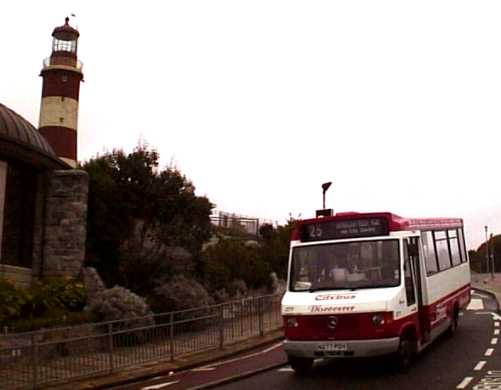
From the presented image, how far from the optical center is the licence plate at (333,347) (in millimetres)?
10318

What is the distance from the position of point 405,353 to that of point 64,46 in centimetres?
3787

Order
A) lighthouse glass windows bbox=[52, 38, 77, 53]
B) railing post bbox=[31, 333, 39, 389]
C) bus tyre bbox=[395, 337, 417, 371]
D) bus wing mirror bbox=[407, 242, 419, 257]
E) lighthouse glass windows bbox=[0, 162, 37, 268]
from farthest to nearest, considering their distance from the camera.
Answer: lighthouse glass windows bbox=[52, 38, 77, 53] < lighthouse glass windows bbox=[0, 162, 37, 268] < bus wing mirror bbox=[407, 242, 419, 257] < railing post bbox=[31, 333, 39, 389] < bus tyre bbox=[395, 337, 417, 371]

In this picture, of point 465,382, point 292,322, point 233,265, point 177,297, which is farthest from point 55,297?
point 465,382

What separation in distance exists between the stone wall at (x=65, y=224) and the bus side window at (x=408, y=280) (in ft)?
37.5

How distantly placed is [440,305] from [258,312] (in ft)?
19.6

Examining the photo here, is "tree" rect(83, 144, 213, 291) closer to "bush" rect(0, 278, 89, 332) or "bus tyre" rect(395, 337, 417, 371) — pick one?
"bush" rect(0, 278, 89, 332)

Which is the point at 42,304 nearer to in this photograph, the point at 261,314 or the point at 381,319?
the point at 261,314

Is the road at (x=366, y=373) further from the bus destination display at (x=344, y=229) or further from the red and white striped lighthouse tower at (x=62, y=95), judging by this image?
the red and white striped lighthouse tower at (x=62, y=95)

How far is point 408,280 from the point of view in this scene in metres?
11.2

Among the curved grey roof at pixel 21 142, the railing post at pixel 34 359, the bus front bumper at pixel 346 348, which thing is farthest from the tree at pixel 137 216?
the bus front bumper at pixel 346 348

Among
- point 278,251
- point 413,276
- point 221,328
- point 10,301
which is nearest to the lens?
point 413,276

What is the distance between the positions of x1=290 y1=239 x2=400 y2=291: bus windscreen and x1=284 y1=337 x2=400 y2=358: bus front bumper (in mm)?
1005

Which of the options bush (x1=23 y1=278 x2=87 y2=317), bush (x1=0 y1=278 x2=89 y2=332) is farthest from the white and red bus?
bush (x1=23 y1=278 x2=87 y2=317)

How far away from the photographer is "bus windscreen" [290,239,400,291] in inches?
432
